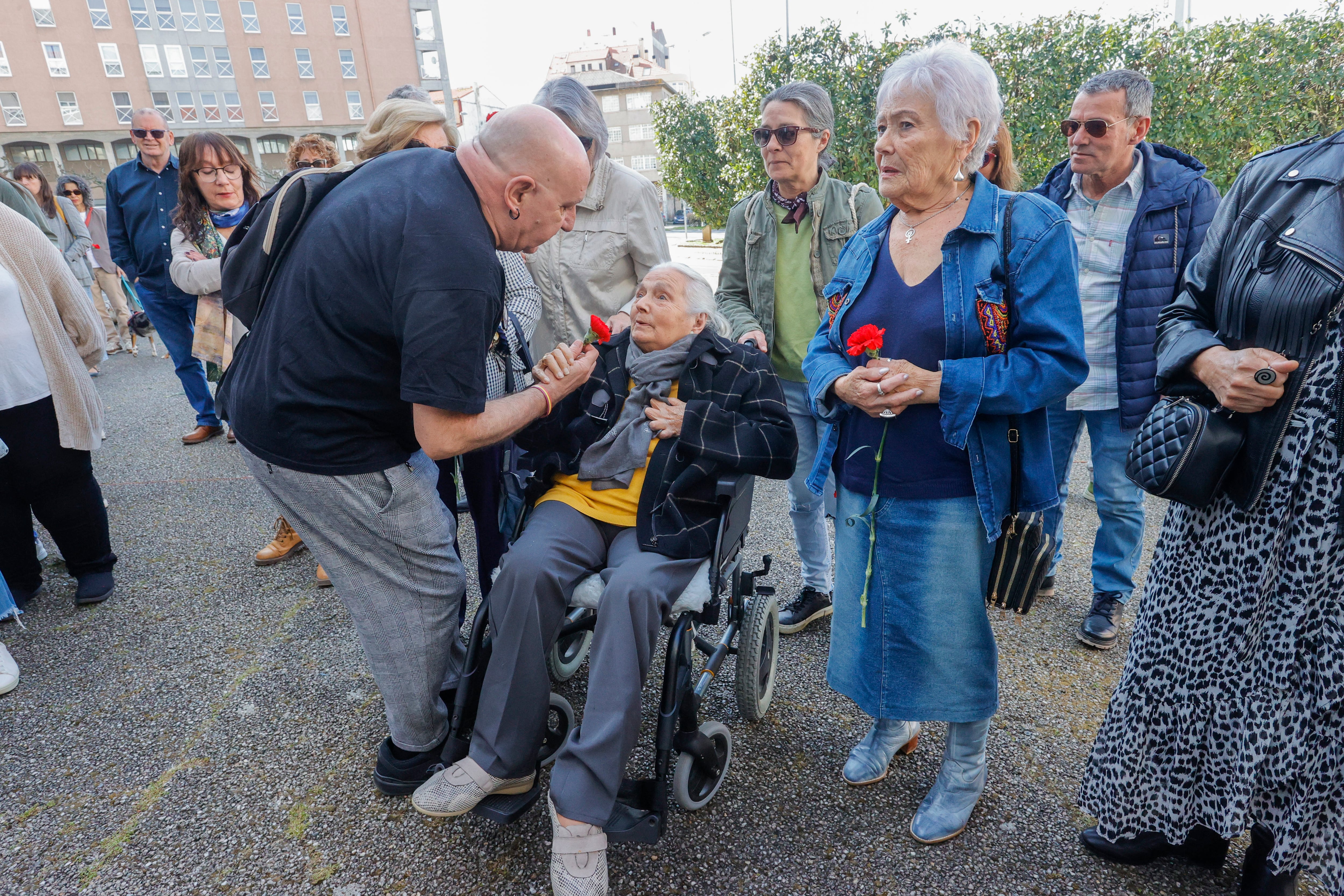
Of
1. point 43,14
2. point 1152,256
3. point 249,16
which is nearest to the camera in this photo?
point 1152,256

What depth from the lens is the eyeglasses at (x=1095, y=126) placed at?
2715mm

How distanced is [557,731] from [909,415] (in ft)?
4.62

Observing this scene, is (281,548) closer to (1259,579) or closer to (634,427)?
Answer: (634,427)

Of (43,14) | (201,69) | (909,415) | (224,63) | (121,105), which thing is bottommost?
(909,415)

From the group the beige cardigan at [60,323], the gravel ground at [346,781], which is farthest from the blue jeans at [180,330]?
the gravel ground at [346,781]

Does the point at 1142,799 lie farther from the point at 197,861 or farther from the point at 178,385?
the point at 178,385

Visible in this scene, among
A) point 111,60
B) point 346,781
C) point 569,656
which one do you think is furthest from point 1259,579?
point 111,60

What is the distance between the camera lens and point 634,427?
2.32m

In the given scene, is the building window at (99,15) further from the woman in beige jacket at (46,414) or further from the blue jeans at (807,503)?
the blue jeans at (807,503)

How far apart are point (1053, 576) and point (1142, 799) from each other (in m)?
1.76

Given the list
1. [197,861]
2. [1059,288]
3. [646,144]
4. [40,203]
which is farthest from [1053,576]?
[646,144]

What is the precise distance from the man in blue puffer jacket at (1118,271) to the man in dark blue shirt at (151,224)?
17.0ft

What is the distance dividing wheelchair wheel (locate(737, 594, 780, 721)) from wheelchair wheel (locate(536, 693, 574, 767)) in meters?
0.58

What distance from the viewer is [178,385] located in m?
7.71
